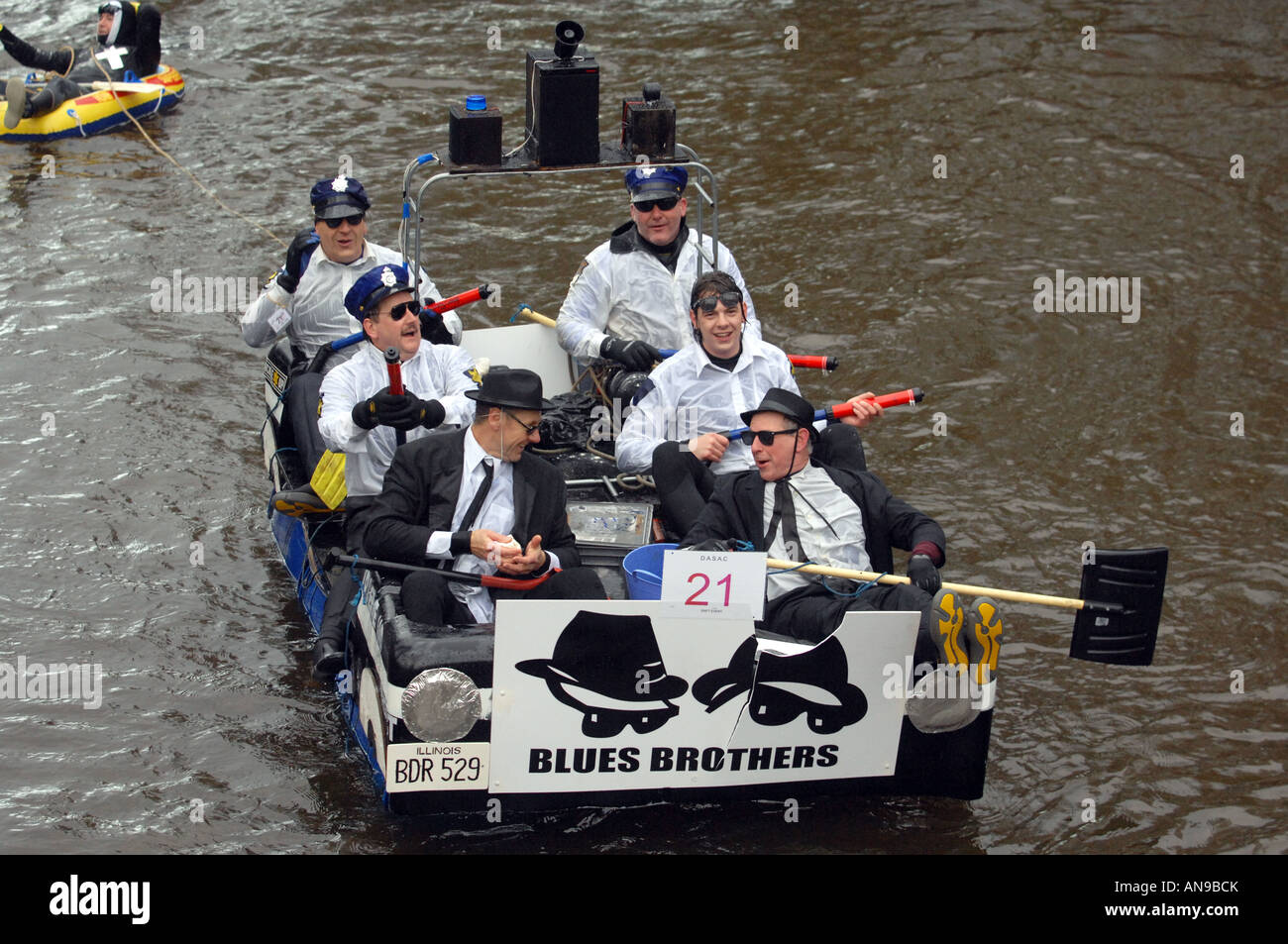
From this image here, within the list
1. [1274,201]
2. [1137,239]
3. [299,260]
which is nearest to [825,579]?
[299,260]

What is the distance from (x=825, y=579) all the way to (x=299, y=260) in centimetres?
350

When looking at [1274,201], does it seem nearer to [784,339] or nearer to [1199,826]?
[784,339]

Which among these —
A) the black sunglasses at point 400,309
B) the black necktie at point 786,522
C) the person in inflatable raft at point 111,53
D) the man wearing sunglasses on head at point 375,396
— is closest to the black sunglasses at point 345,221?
the man wearing sunglasses on head at point 375,396

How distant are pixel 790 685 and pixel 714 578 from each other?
1.65 ft

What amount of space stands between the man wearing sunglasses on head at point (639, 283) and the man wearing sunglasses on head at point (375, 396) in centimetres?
121

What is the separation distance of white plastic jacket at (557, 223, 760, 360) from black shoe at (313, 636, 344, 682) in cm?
232

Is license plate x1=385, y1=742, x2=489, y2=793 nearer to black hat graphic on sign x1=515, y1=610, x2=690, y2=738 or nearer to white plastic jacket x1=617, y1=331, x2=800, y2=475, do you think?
black hat graphic on sign x1=515, y1=610, x2=690, y2=738

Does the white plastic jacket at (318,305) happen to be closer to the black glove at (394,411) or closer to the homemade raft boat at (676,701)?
the black glove at (394,411)

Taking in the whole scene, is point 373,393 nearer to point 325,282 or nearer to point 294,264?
point 325,282

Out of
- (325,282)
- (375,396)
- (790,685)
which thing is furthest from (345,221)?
(790,685)

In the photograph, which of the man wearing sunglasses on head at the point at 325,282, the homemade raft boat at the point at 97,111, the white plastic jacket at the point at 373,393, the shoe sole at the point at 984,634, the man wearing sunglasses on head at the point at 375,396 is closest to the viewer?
the shoe sole at the point at 984,634

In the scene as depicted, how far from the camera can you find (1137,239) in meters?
12.4

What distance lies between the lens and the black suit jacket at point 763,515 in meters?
6.23

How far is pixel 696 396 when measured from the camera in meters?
7.24
